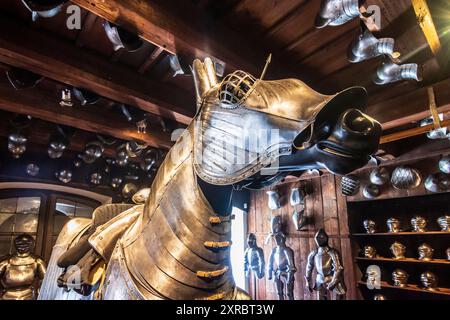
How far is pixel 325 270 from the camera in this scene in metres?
3.94

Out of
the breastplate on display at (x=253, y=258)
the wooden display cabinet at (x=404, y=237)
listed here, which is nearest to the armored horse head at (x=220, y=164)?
the wooden display cabinet at (x=404, y=237)

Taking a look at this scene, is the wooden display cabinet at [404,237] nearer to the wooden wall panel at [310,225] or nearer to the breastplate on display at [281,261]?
the wooden wall panel at [310,225]

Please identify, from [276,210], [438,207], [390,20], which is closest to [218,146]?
[390,20]

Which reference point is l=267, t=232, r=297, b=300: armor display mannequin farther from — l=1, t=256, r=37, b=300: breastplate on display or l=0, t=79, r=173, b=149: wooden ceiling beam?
l=1, t=256, r=37, b=300: breastplate on display

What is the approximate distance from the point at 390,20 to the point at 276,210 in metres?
4.06

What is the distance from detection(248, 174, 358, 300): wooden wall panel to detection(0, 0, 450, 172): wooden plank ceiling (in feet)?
7.34

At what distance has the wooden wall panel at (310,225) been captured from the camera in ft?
13.7

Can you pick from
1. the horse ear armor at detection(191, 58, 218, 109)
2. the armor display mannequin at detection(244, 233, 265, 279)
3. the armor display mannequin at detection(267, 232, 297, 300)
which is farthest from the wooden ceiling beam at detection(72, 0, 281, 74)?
the armor display mannequin at detection(244, 233, 265, 279)

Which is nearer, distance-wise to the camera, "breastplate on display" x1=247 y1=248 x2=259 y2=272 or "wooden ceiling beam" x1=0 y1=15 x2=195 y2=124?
"wooden ceiling beam" x1=0 y1=15 x2=195 y2=124

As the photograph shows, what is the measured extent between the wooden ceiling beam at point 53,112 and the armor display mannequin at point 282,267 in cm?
292

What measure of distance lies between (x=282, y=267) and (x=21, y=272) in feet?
12.1

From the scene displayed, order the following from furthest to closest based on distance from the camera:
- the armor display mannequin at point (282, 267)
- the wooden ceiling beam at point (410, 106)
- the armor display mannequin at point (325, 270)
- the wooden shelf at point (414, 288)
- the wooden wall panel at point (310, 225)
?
the armor display mannequin at point (282, 267)
the wooden wall panel at point (310, 225)
the armor display mannequin at point (325, 270)
the wooden shelf at point (414, 288)
the wooden ceiling beam at point (410, 106)

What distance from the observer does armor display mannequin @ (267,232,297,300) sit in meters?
4.55

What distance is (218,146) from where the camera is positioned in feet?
2.17
